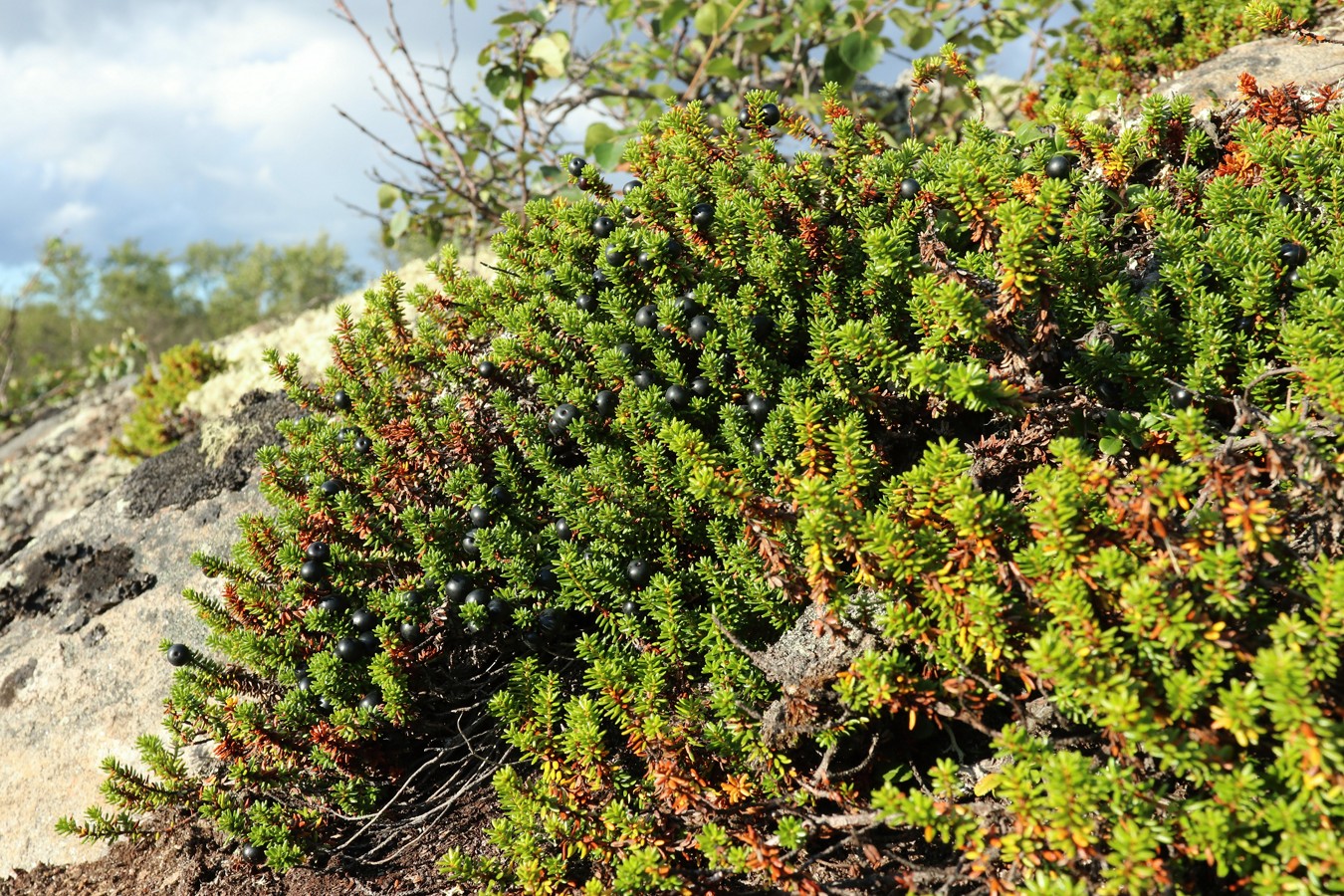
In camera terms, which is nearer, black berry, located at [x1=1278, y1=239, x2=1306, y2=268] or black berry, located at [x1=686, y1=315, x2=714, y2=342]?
black berry, located at [x1=1278, y1=239, x2=1306, y2=268]

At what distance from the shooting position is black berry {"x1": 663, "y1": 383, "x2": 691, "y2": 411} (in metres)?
3.34

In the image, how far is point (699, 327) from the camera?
3283 mm

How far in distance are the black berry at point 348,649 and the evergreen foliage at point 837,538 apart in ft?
0.04

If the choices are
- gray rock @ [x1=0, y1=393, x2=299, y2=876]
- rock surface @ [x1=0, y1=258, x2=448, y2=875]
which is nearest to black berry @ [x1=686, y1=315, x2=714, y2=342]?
gray rock @ [x1=0, y1=393, x2=299, y2=876]

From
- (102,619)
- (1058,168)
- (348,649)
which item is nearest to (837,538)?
(1058,168)

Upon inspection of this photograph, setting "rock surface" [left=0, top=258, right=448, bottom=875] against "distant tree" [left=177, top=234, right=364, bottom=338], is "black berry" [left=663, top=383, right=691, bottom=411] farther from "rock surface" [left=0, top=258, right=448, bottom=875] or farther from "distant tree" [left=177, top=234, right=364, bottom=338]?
"distant tree" [left=177, top=234, right=364, bottom=338]

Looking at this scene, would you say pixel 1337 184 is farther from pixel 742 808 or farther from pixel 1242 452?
pixel 742 808

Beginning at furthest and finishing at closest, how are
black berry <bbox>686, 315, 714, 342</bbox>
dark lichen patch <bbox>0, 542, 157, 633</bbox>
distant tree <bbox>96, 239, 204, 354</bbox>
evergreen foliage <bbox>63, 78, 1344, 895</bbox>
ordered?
distant tree <bbox>96, 239, 204, 354</bbox> < dark lichen patch <bbox>0, 542, 157, 633</bbox> < black berry <bbox>686, 315, 714, 342</bbox> < evergreen foliage <bbox>63, 78, 1344, 895</bbox>

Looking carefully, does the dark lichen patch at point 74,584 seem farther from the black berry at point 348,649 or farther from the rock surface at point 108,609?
the black berry at point 348,649

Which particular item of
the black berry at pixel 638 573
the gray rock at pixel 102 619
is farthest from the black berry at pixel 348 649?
the gray rock at pixel 102 619

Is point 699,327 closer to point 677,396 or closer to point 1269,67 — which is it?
point 677,396

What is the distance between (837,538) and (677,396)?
3.77 feet

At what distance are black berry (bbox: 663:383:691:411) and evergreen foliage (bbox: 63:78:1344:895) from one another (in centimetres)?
2

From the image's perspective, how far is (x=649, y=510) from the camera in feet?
10.8
